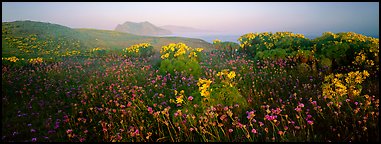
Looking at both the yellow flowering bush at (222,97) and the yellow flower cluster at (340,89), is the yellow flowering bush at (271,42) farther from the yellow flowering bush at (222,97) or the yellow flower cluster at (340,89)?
the yellow flowering bush at (222,97)

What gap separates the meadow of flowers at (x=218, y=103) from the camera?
4477 millimetres

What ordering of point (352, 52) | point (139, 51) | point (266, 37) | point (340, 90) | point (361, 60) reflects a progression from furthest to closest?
point (139, 51) < point (266, 37) < point (352, 52) < point (361, 60) < point (340, 90)

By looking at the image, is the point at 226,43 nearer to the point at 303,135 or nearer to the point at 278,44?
the point at 278,44

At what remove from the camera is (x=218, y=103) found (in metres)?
→ 5.34

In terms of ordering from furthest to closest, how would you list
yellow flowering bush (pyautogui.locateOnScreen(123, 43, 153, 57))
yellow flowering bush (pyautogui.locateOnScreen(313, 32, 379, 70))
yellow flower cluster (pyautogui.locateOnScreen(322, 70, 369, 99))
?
yellow flowering bush (pyautogui.locateOnScreen(123, 43, 153, 57)), yellow flowering bush (pyautogui.locateOnScreen(313, 32, 379, 70)), yellow flower cluster (pyautogui.locateOnScreen(322, 70, 369, 99))

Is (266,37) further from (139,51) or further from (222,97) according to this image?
(222,97)

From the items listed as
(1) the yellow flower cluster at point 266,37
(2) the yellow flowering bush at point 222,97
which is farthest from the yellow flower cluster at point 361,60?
(2) the yellow flowering bush at point 222,97

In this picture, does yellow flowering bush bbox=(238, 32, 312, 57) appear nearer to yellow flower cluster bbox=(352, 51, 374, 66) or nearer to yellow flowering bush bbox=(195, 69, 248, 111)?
yellow flower cluster bbox=(352, 51, 374, 66)

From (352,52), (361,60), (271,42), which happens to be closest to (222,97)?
(361,60)

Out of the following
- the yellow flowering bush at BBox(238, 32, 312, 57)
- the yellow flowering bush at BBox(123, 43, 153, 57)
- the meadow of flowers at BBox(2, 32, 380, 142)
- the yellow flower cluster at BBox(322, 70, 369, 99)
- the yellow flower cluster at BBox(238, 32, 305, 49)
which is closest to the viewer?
the meadow of flowers at BBox(2, 32, 380, 142)

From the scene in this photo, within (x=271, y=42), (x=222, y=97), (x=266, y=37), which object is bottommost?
(x=222, y=97)

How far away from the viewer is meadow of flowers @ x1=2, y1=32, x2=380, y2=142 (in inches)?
176

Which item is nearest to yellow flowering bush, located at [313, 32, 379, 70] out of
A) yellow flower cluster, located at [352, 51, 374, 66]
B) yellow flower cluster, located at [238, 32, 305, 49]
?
yellow flower cluster, located at [352, 51, 374, 66]

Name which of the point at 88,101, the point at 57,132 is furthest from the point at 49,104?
the point at 57,132
